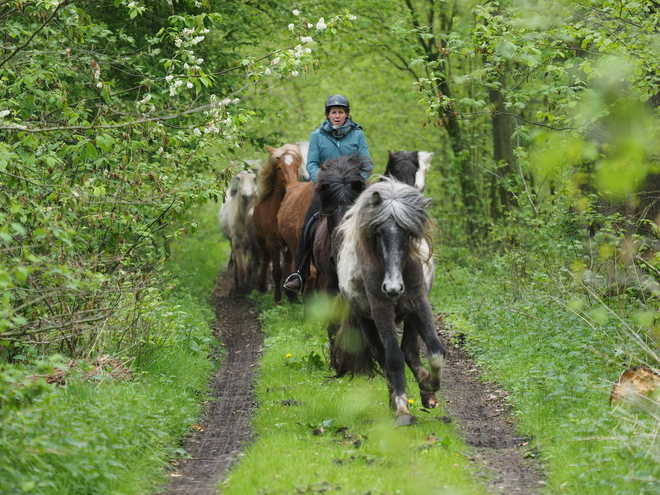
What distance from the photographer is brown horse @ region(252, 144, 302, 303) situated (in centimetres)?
1469

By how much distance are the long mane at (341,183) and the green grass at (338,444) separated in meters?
1.82

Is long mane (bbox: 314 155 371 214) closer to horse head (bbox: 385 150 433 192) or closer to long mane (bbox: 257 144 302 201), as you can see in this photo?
horse head (bbox: 385 150 433 192)

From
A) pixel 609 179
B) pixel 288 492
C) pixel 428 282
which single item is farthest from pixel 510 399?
pixel 609 179

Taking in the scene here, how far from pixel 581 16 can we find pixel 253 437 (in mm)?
5368

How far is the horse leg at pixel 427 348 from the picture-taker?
284 inches

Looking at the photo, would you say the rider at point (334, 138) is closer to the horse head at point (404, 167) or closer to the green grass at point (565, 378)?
the horse head at point (404, 167)

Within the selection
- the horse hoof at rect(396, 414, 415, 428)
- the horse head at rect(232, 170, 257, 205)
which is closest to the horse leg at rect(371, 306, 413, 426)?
the horse hoof at rect(396, 414, 415, 428)

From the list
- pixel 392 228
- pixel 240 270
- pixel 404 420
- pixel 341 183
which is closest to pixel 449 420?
pixel 404 420

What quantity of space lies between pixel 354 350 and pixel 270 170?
726 centimetres

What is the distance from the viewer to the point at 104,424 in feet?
20.0

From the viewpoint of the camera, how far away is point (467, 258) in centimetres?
1720

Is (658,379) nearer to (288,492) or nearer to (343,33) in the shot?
(288,492)

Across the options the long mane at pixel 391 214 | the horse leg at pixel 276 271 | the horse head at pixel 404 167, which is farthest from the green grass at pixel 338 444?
the horse leg at pixel 276 271

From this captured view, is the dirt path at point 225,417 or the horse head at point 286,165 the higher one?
the horse head at point 286,165
